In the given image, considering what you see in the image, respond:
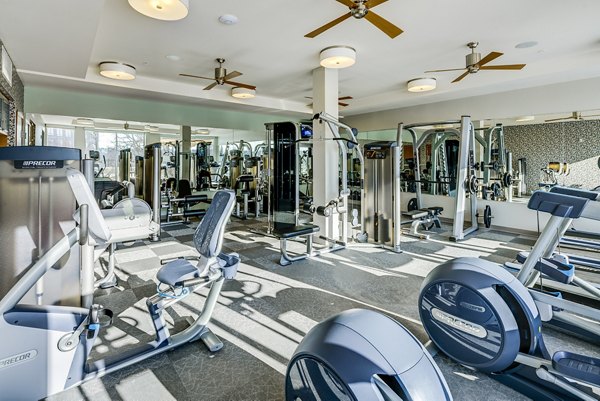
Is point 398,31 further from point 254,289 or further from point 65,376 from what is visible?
point 65,376

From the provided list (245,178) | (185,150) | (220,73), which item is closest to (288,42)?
(220,73)

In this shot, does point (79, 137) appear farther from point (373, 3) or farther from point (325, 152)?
point (373, 3)

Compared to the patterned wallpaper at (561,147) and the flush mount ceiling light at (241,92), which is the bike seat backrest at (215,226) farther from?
the patterned wallpaper at (561,147)

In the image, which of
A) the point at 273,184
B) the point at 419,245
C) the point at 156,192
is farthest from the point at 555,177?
the point at 156,192

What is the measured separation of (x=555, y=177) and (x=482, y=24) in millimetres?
3272

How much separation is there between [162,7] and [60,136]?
567cm

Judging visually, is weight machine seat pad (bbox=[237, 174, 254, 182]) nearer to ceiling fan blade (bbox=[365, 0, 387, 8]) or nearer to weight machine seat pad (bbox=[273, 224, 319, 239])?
weight machine seat pad (bbox=[273, 224, 319, 239])

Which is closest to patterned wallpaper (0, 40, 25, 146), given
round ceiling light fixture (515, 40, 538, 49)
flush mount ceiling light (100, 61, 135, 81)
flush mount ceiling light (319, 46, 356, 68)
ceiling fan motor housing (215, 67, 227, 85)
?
flush mount ceiling light (100, 61, 135, 81)

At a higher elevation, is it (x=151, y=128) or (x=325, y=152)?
(x=151, y=128)

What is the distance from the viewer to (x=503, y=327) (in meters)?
1.59

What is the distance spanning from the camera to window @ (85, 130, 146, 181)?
270 inches

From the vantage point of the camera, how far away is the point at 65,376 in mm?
1568

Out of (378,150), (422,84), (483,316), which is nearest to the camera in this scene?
(483,316)

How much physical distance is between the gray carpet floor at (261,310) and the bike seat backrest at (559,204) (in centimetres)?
94
